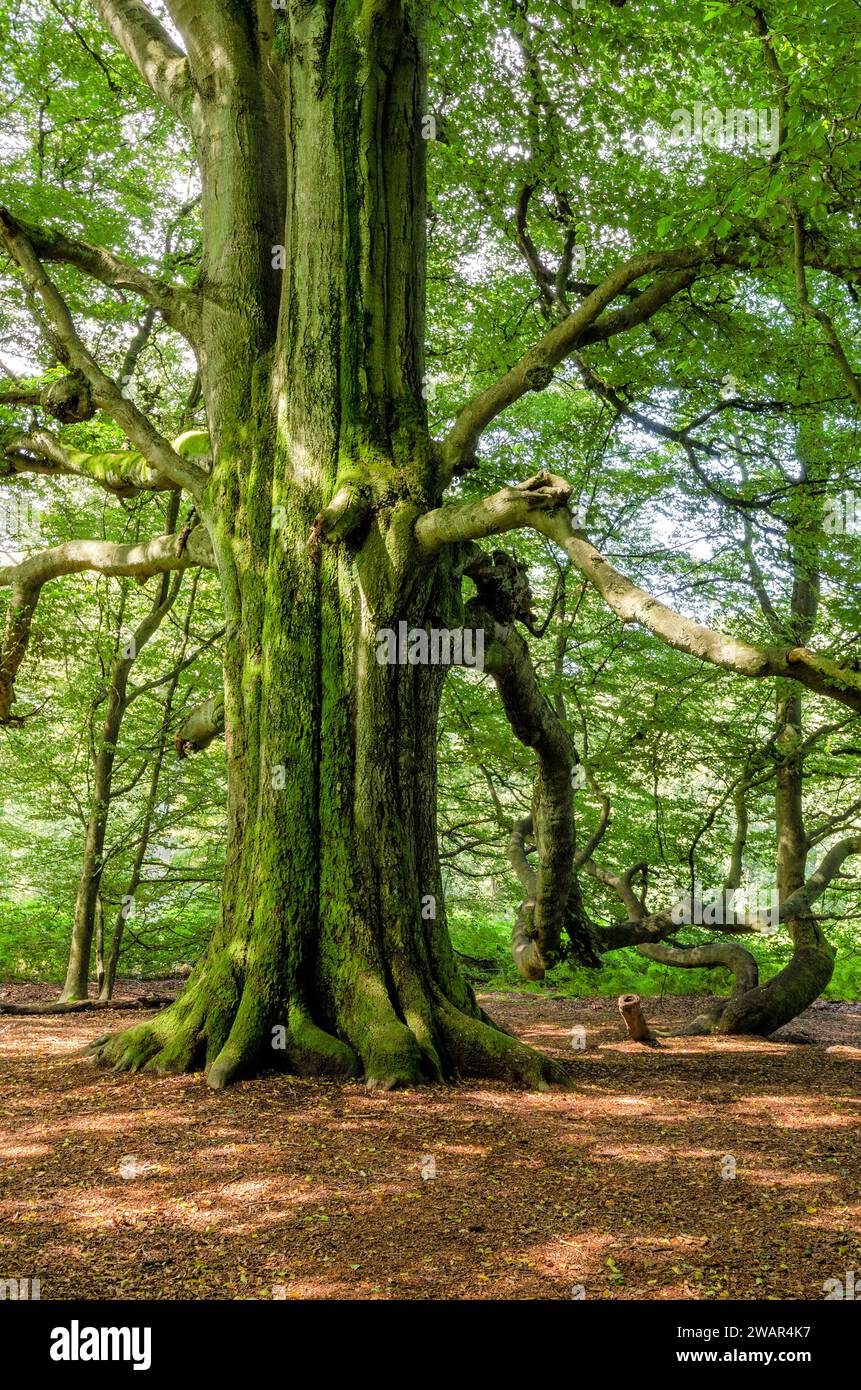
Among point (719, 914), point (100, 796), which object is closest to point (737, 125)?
point (719, 914)

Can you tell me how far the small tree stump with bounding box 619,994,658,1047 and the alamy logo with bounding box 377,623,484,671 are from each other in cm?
301

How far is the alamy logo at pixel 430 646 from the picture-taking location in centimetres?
562

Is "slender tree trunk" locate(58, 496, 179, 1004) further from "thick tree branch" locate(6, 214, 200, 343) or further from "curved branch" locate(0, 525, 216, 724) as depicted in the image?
"thick tree branch" locate(6, 214, 200, 343)

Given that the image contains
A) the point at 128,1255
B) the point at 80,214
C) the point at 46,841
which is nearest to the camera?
the point at 128,1255

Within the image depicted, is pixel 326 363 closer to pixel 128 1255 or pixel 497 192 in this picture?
pixel 497 192

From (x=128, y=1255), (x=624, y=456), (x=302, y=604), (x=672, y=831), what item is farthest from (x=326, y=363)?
(x=672, y=831)

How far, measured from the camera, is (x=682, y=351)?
7848mm

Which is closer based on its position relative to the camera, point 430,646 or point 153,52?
point 430,646

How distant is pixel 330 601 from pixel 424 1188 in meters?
3.11

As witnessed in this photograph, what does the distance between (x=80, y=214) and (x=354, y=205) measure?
3677 millimetres

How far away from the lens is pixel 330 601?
5.69m

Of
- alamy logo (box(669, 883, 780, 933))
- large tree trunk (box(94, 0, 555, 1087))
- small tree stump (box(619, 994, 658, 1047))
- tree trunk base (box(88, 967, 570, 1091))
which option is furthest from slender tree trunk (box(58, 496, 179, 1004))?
alamy logo (box(669, 883, 780, 933))

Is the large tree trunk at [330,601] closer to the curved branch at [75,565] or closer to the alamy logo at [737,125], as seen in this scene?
the curved branch at [75,565]

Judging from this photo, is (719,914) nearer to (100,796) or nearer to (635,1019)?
(635,1019)
